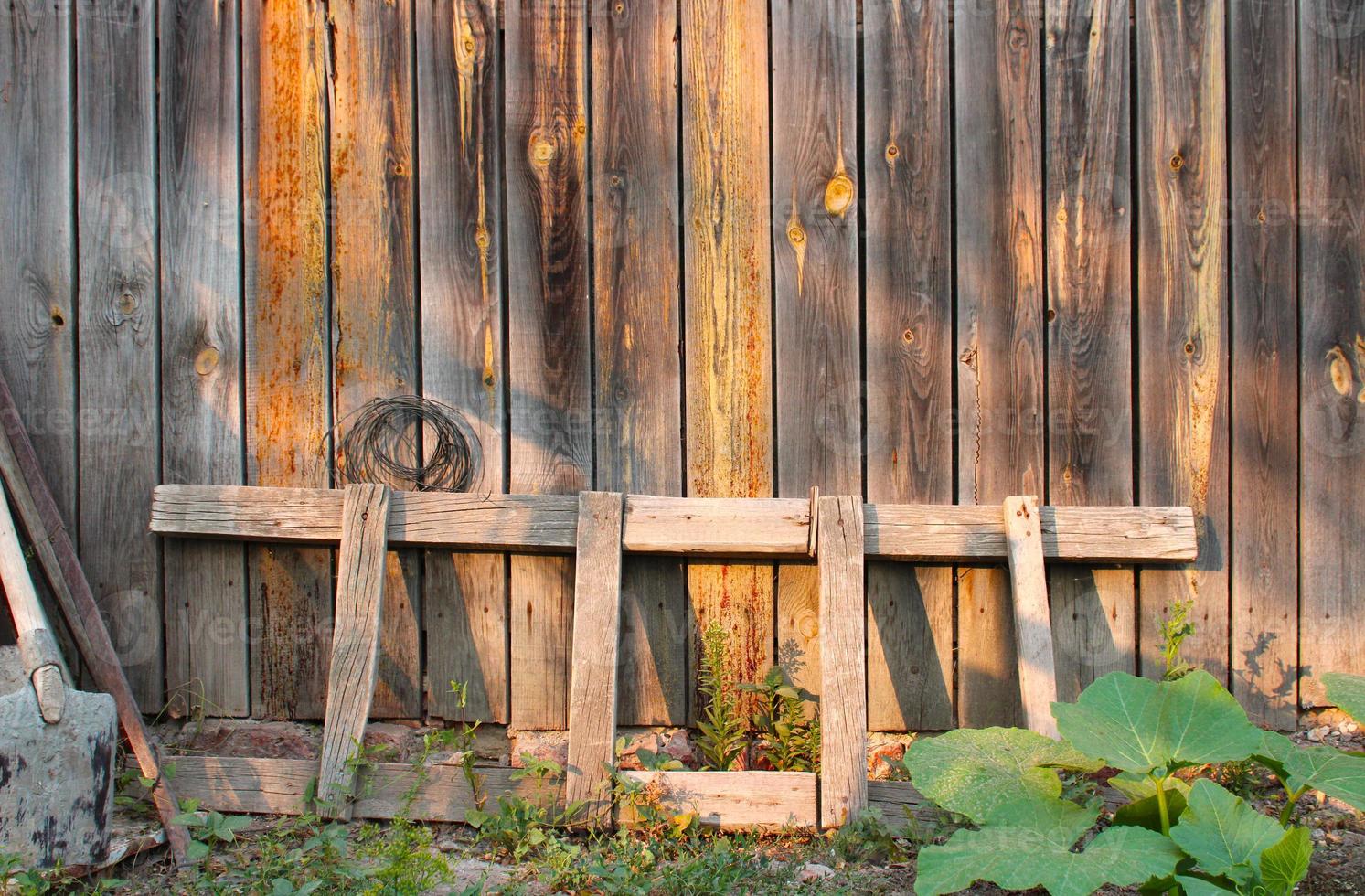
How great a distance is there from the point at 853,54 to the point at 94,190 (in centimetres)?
254

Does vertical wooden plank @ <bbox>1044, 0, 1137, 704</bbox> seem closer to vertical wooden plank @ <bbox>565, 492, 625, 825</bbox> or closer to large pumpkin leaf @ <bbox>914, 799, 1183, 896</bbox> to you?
large pumpkin leaf @ <bbox>914, 799, 1183, 896</bbox>

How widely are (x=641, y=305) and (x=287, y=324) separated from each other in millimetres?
1176

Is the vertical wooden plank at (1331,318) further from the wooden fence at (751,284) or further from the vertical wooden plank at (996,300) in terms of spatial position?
the vertical wooden plank at (996,300)

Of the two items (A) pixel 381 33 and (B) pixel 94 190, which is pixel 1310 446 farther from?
(B) pixel 94 190

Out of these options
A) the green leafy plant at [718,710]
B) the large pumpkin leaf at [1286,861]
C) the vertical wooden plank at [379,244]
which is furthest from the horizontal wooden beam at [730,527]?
the large pumpkin leaf at [1286,861]

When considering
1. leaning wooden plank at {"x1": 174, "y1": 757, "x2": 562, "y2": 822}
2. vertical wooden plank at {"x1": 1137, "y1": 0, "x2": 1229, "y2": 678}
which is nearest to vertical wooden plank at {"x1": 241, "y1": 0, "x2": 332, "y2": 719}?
leaning wooden plank at {"x1": 174, "y1": 757, "x2": 562, "y2": 822}

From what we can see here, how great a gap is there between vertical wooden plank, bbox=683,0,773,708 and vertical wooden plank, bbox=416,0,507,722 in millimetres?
632

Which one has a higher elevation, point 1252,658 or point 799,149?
point 799,149

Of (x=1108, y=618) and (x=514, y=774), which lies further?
(x=1108, y=618)

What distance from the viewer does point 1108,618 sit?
3.07 meters

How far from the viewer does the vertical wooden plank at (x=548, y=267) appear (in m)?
3.07

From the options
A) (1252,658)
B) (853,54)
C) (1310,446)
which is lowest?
(1252,658)

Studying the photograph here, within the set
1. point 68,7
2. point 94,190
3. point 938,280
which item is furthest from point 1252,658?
point 68,7

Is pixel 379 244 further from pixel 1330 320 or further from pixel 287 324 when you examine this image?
pixel 1330 320
